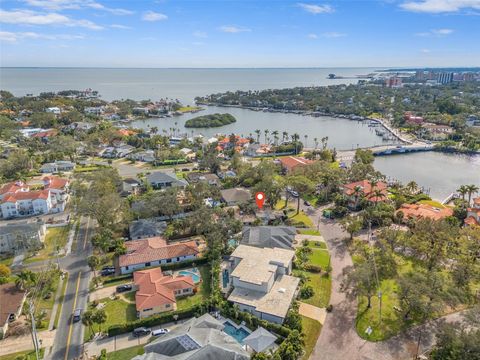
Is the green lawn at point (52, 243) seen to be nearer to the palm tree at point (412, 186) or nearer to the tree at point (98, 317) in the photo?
the tree at point (98, 317)

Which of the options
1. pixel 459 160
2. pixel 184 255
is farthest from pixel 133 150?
pixel 459 160

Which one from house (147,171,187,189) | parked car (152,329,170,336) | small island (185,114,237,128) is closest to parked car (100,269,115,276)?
parked car (152,329,170,336)

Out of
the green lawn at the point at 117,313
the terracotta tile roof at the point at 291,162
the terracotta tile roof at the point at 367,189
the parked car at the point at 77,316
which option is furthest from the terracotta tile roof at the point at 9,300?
the terracotta tile roof at the point at 291,162

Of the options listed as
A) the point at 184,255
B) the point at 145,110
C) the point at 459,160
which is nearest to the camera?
the point at 184,255

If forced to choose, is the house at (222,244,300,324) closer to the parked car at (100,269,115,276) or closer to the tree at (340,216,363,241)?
the tree at (340,216,363,241)

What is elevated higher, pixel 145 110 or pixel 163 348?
pixel 145 110

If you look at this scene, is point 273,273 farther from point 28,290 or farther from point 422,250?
point 28,290

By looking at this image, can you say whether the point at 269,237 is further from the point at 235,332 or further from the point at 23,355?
the point at 23,355

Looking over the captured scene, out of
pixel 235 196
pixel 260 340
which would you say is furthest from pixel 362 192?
pixel 260 340
